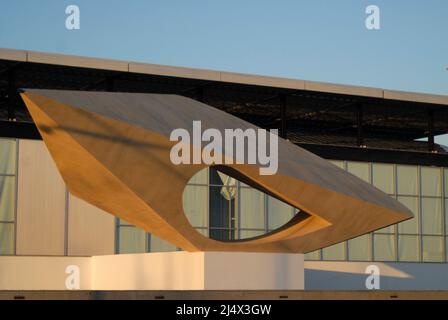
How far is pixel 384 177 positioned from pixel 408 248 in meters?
3.29

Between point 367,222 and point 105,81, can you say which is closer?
point 367,222

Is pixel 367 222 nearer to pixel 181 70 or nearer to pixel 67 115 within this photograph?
pixel 67 115

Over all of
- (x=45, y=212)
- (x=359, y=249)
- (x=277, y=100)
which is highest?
(x=277, y=100)

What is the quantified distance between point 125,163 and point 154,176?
2.87 ft

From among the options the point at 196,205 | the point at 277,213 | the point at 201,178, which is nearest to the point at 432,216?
the point at 277,213

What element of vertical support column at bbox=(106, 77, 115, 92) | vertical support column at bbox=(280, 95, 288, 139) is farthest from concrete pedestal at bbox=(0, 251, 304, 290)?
vertical support column at bbox=(280, 95, 288, 139)

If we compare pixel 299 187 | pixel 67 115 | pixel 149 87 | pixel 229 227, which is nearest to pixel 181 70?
pixel 149 87

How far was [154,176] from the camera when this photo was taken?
2259cm

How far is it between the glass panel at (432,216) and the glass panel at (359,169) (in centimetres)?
308

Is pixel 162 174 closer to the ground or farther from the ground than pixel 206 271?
farther from the ground

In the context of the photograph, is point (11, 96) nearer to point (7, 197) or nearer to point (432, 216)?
point (7, 197)

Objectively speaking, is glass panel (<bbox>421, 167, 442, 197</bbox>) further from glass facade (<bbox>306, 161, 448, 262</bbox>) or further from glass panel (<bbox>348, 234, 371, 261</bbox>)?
glass panel (<bbox>348, 234, 371, 261</bbox>)

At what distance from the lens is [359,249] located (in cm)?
4106
